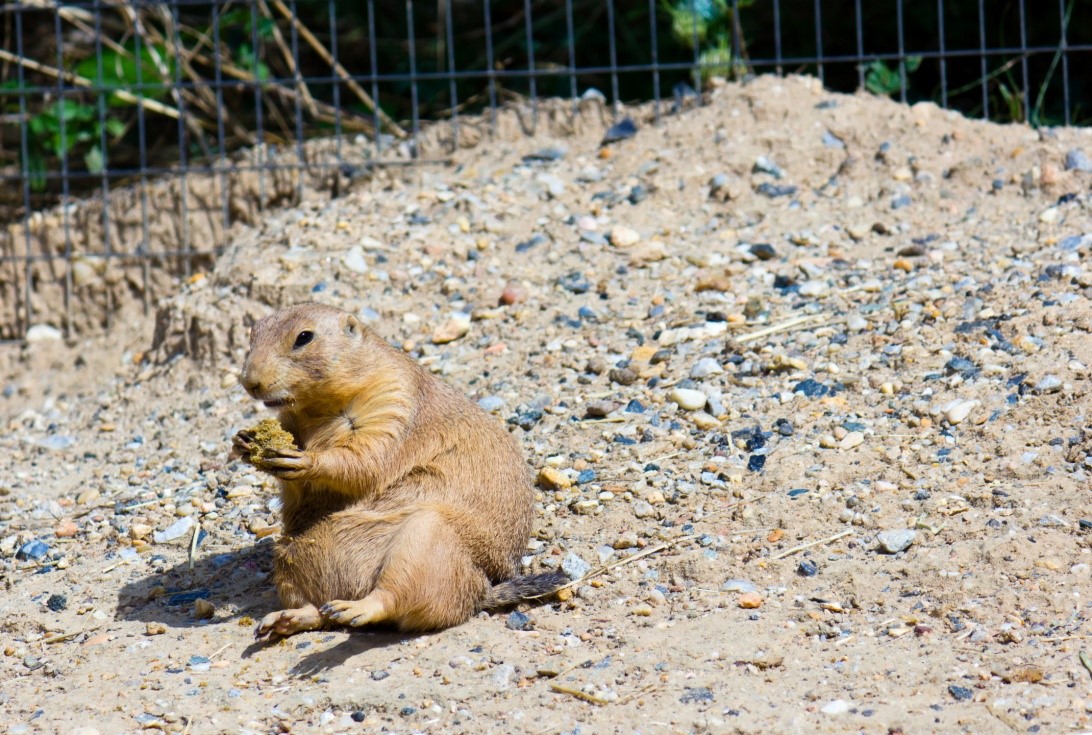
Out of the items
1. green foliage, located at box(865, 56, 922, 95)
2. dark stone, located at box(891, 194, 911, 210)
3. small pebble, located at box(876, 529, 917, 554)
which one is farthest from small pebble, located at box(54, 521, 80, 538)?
green foliage, located at box(865, 56, 922, 95)

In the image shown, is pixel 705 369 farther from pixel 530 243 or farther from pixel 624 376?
pixel 530 243

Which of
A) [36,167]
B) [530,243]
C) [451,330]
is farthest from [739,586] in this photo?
[36,167]

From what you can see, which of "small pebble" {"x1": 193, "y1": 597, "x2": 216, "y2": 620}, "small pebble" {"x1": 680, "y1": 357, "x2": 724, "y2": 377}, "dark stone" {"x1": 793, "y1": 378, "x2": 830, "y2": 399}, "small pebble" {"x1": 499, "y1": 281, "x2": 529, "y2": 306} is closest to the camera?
"small pebble" {"x1": 193, "y1": 597, "x2": 216, "y2": 620}

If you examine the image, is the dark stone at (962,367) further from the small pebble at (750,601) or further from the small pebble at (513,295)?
the small pebble at (513,295)

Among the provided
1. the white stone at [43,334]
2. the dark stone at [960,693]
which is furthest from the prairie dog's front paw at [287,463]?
the white stone at [43,334]

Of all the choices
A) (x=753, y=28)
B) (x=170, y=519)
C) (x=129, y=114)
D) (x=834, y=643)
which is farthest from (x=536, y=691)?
(x=129, y=114)

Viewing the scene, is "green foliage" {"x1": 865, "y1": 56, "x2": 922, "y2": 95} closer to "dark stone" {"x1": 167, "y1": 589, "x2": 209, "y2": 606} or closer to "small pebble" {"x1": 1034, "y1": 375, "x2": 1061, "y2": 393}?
"small pebble" {"x1": 1034, "y1": 375, "x2": 1061, "y2": 393}

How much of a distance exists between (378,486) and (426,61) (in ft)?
23.6

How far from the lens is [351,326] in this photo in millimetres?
4871

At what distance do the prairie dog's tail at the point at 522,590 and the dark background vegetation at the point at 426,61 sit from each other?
510 cm

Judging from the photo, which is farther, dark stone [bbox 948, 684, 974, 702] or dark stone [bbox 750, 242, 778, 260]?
dark stone [bbox 750, 242, 778, 260]

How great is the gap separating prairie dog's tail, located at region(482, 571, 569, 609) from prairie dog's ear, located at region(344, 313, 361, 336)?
1.12 metres

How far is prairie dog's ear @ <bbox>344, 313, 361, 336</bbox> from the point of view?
15.9ft

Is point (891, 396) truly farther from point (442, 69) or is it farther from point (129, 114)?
point (129, 114)
